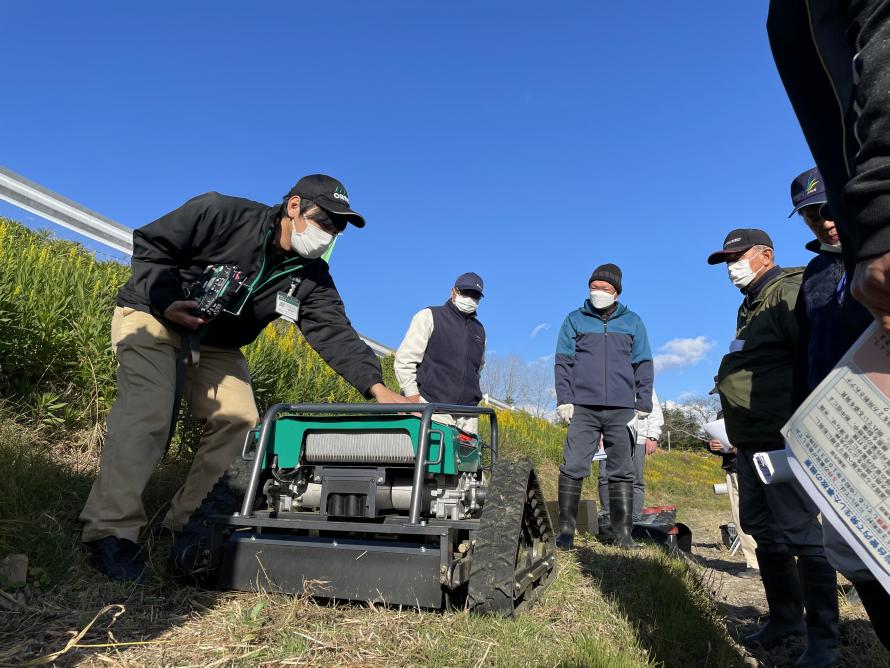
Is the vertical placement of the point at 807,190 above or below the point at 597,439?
above

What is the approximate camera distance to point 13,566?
2844 mm

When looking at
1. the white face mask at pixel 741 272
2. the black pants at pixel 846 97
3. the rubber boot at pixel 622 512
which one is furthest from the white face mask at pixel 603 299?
the black pants at pixel 846 97

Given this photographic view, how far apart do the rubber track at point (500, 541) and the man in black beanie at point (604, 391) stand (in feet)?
8.37

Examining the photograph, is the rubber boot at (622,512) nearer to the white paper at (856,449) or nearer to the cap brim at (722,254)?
the cap brim at (722,254)

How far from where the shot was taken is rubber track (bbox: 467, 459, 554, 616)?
2.67 m

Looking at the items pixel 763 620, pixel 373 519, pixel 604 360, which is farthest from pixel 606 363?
pixel 373 519

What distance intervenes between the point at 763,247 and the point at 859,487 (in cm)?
332

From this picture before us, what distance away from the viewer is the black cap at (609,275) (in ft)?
19.6

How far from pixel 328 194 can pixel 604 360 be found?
3.09 meters

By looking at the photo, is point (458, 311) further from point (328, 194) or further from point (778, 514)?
point (778, 514)

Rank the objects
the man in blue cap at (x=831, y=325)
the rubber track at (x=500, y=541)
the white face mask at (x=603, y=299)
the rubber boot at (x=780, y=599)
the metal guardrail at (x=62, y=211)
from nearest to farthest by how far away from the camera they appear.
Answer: the man in blue cap at (x=831, y=325) → the rubber track at (x=500, y=541) → the rubber boot at (x=780, y=599) → the white face mask at (x=603, y=299) → the metal guardrail at (x=62, y=211)

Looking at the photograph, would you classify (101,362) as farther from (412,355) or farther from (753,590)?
(753,590)

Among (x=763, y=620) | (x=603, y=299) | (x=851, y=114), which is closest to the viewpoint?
(x=851, y=114)

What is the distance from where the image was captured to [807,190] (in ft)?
9.27
